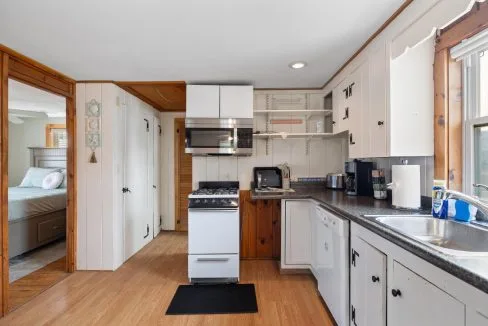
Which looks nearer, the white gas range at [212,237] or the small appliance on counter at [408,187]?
the small appliance on counter at [408,187]

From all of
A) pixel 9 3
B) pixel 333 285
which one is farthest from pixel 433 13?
pixel 9 3

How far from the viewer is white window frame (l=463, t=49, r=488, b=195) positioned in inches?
59.4

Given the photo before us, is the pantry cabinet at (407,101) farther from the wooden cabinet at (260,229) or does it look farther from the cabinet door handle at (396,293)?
the wooden cabinet at (260,229)

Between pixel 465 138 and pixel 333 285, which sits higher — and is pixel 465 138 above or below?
above

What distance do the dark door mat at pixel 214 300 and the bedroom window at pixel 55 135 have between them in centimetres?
459

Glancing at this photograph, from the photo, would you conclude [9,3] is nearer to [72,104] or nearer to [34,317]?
[72,104]

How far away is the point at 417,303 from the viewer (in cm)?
99

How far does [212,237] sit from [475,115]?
224 centimetres

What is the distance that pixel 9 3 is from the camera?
1.45 meters

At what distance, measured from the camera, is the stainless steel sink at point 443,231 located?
3.85 ft

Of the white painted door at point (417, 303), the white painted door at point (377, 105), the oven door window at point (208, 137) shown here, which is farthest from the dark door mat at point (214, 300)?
the white painted door at point (377, 105)

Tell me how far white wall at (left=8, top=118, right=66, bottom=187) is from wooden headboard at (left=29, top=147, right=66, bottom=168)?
16 cm

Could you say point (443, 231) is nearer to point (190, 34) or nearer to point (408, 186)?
point (408, 186)

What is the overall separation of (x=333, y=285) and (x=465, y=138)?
52.1 inches
